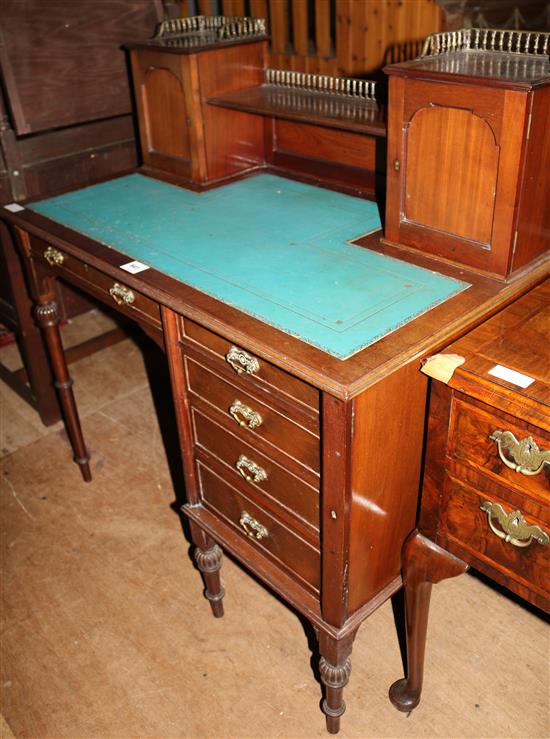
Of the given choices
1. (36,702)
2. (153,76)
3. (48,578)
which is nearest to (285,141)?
(153,76)

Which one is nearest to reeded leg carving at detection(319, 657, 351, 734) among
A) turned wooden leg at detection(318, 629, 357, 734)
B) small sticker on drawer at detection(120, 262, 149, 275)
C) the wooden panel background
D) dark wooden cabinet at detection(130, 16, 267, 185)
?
turned wooden leg at detection(318, 629, 357, 734)

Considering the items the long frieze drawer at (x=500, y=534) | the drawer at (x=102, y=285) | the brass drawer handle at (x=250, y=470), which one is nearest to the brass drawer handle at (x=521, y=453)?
the long frieze drawer at (x=500, y=534)

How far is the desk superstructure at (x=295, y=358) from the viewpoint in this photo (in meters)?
1.41

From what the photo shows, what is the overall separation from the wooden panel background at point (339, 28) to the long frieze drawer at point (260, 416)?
257cm

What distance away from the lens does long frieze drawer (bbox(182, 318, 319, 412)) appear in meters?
1.42

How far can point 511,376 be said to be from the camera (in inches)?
50.4

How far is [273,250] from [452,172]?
19.0 inches

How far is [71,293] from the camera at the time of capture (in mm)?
3191

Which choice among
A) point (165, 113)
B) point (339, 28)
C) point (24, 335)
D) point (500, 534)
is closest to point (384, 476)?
point (500, 534)

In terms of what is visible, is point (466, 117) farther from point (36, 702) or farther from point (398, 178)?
point (36, 702)

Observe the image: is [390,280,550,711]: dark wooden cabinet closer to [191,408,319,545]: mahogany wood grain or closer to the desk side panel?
the desk side panel

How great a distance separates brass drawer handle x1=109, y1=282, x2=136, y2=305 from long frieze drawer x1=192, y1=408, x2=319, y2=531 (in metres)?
0.34

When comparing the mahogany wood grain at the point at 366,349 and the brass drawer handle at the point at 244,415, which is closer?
the mahogany wood grain at the point at 366,349

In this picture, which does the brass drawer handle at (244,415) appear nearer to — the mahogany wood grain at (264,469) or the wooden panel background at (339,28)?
the mahogany wood grain at (264,469)
